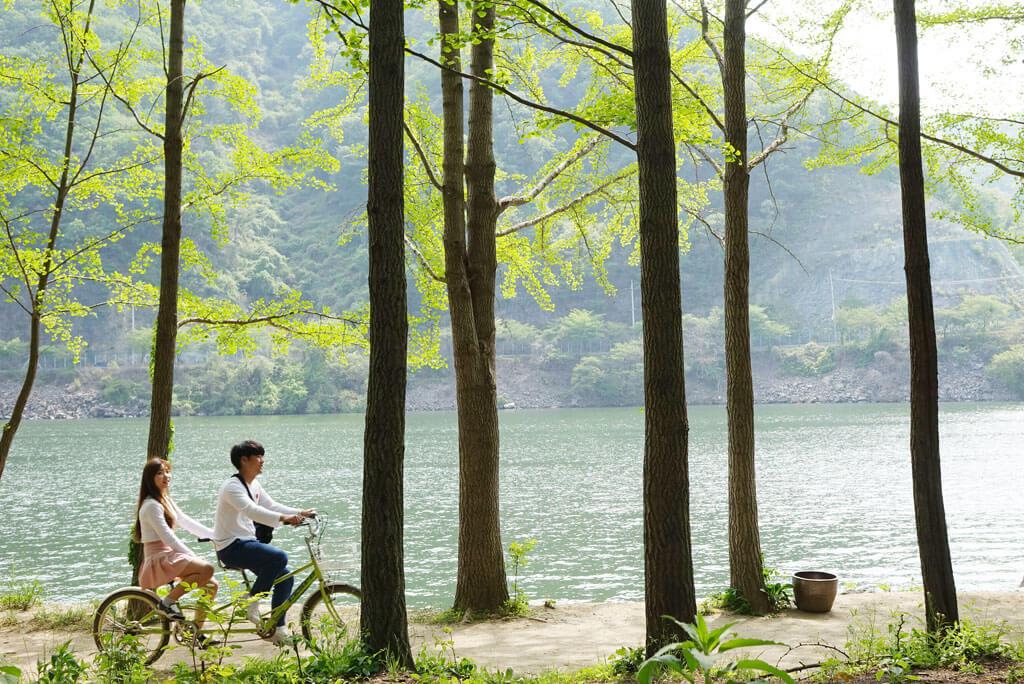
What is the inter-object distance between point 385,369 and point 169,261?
411 cm

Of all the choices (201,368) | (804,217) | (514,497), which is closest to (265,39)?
(201,368)

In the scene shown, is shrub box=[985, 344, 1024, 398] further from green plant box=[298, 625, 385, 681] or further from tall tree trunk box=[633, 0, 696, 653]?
green plant box=[298, 625, 385, 681]

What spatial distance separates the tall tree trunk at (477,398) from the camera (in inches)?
303

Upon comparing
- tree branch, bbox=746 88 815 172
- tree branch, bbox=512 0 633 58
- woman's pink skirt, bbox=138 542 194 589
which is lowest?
woman's pink skirt, bbox=138 542 194 589

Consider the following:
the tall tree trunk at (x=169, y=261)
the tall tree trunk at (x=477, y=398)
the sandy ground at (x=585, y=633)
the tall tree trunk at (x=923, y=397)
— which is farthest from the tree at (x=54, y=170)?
the tall tree trunk at (x=923, y=397)

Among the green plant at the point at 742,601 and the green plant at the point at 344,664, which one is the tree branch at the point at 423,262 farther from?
the green plant at the point at 344,664

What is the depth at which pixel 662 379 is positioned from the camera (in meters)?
4.63

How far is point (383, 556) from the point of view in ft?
14.0

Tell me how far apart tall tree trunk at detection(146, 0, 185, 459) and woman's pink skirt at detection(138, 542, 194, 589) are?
2069 mm

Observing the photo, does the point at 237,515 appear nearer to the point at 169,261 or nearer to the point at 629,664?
the point at 629,664

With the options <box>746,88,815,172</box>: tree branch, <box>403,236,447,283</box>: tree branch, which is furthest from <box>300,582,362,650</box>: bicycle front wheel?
<box>746,88,815,172</box>: tree branch

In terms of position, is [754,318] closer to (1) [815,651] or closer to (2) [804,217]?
(2) [804,217]

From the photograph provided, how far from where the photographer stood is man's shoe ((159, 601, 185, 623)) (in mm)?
4831

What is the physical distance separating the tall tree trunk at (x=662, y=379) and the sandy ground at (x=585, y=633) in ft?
2.78
